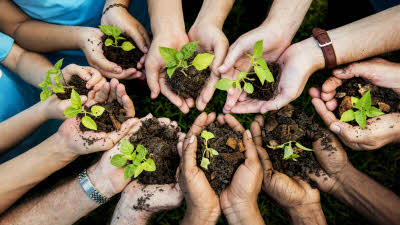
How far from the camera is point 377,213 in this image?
2424mm

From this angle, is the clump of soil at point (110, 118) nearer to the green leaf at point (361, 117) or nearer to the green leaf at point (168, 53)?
the green leaf at point (168, 53)

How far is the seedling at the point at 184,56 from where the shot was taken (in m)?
2.09

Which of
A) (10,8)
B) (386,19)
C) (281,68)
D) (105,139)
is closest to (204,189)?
(105,139)

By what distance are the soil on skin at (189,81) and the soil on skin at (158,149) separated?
1.47 feet

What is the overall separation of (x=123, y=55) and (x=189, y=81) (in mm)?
860

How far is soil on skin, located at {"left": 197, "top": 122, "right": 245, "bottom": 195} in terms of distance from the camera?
7.36 feet

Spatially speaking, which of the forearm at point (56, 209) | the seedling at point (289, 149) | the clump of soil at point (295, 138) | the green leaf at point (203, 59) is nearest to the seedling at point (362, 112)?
the clump of soil at point (295, 138)

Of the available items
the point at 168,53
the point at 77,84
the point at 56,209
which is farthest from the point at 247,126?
the point at 56,209

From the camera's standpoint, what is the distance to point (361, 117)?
2150mm

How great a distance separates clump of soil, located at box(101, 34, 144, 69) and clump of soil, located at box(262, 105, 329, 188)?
1.72 meters

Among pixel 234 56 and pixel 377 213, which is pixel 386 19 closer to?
pixel 234 56

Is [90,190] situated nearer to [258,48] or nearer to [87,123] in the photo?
[87,123]

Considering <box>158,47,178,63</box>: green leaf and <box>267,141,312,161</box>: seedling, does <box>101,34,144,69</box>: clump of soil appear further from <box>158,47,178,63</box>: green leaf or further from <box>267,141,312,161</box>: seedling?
<box>267,141,312,161</box>: seedling

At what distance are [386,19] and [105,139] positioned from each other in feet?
9.90
